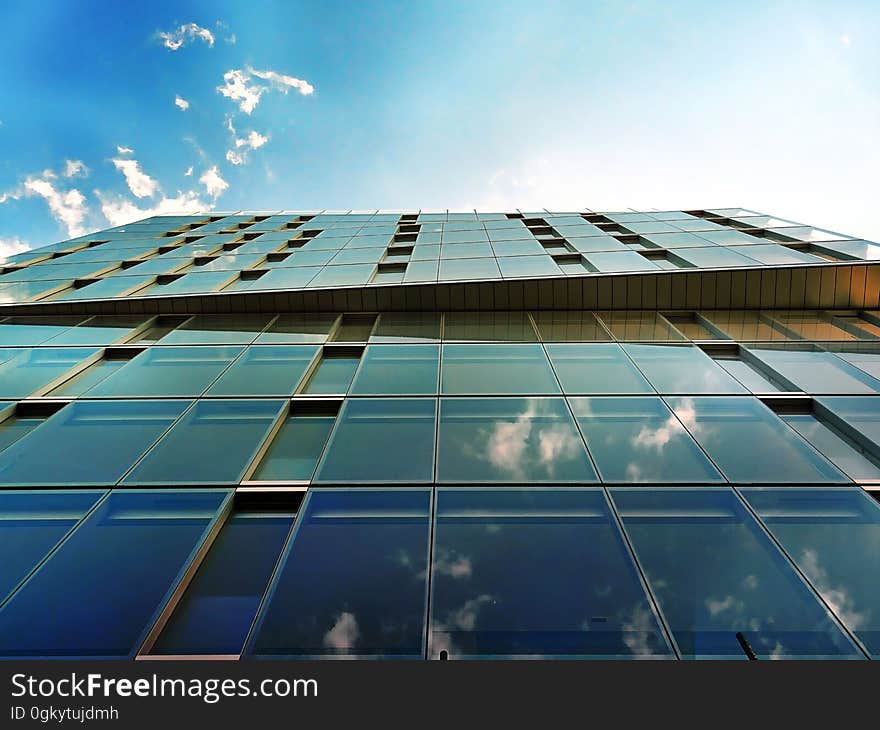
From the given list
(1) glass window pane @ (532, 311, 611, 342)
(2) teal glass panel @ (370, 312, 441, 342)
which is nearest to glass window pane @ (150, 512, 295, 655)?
(2) teal glass panel @ (370, 312, 441, 342)

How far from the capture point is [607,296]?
12.3 m

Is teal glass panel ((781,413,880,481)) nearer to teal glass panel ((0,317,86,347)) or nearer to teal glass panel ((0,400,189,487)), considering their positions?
teal glass panel ((0,400,189,487))

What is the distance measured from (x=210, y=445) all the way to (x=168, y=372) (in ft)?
10.5

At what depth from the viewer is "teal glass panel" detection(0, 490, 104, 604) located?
17.5ft

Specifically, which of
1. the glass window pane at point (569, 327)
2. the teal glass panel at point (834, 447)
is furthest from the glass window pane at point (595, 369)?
the teal glass panel at point (834, 447)

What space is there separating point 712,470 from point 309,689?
5831 millimetres

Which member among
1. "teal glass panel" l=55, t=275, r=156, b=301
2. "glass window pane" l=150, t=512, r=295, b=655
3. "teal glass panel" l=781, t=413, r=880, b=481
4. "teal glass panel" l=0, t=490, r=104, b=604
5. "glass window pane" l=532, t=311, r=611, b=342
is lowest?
"glass window pane" l=150, t=512, r=295, b=655

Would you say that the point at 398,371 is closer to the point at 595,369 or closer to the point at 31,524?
the point at 595,369

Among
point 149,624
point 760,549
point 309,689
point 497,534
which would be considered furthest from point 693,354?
point 149,624

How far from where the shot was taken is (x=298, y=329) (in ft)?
38.3

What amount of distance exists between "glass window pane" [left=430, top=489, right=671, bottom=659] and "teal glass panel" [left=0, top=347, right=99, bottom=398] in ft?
28.6

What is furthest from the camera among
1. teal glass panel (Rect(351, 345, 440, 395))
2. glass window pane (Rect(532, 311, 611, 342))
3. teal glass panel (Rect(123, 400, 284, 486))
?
glass window pane (Rect(532, 311, 611, 342))

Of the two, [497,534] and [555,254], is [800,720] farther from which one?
[555,254]

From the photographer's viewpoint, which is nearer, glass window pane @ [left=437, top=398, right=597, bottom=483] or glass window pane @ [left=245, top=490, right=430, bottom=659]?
glass window pane @ [left=245, top=490, right=430, bottom=659]
